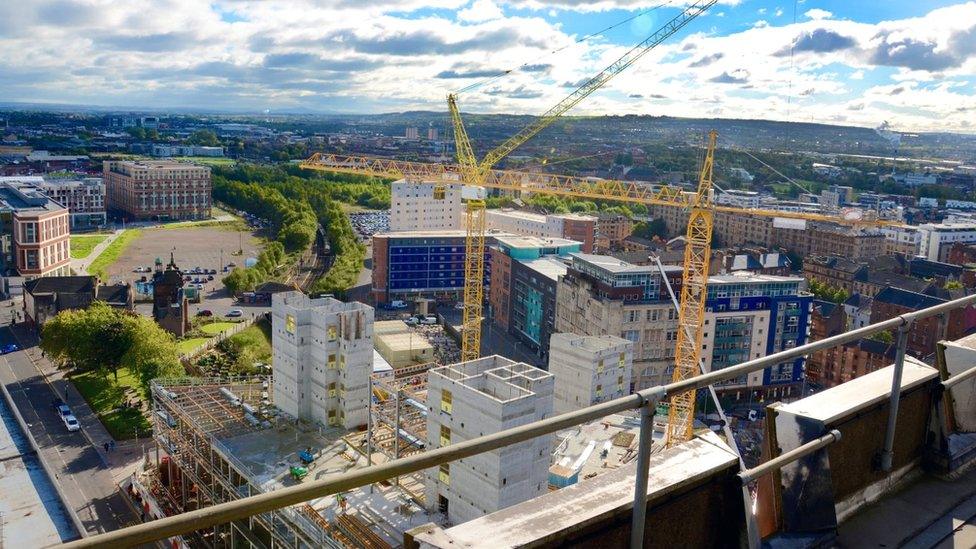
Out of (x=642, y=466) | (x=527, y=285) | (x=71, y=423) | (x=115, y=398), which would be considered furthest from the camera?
(x=527, y=285)

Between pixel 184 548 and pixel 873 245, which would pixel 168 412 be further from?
pixel 873 245

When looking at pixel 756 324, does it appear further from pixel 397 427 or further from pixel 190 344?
pixel 190 344

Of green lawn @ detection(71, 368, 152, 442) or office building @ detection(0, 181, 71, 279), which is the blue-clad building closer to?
green lawn @ detection(71, 368, 152, 442)

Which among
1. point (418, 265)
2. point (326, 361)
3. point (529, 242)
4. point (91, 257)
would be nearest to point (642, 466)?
point (326, 361)

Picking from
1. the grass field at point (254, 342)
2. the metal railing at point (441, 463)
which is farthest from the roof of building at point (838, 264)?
the metal railing at point (441, 463)

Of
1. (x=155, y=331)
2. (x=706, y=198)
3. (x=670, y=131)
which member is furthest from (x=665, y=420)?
(x=670, y=131)

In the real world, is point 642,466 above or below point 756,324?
above
